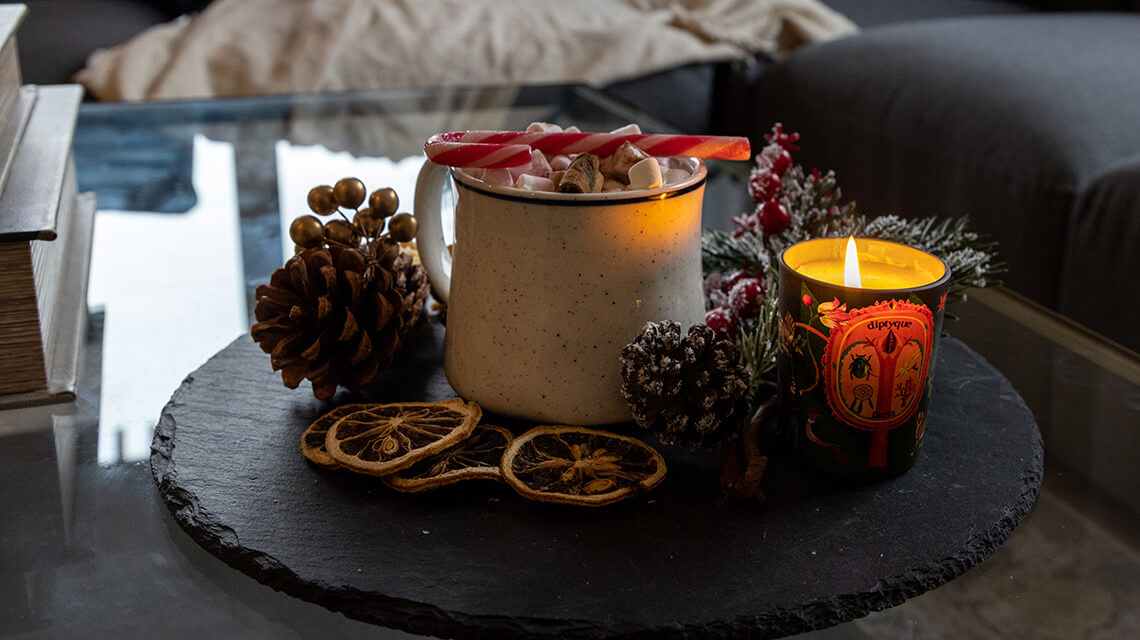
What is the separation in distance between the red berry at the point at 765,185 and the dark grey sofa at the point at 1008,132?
1.88 feet

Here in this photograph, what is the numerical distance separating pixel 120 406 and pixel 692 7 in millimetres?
1632

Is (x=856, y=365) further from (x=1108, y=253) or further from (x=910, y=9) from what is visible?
(x=910, y=9)

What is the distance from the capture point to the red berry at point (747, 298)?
2.12ft

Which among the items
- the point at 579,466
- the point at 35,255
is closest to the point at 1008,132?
the point at 579,466

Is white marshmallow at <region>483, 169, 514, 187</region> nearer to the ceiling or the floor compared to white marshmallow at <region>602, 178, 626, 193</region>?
nearer to the ceiling

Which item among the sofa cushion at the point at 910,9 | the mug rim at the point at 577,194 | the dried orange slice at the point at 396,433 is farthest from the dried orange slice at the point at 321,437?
the sofa cushion at the point at 910,9

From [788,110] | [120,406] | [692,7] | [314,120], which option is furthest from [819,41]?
[120,406]

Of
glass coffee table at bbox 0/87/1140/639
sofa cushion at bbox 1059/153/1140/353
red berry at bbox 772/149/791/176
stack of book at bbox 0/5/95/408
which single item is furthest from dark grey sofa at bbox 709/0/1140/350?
stack of book at bbox 0/5/95/408

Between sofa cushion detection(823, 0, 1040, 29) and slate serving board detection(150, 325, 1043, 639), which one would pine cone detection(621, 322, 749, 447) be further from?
sofa cushion detection(823, 0, 1040, 29)

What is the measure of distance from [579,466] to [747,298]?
0.68ft

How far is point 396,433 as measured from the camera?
52 centimetres

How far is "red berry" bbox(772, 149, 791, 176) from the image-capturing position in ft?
2.25

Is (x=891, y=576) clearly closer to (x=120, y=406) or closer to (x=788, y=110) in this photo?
(x=120, y=406)

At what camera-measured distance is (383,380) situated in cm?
62
